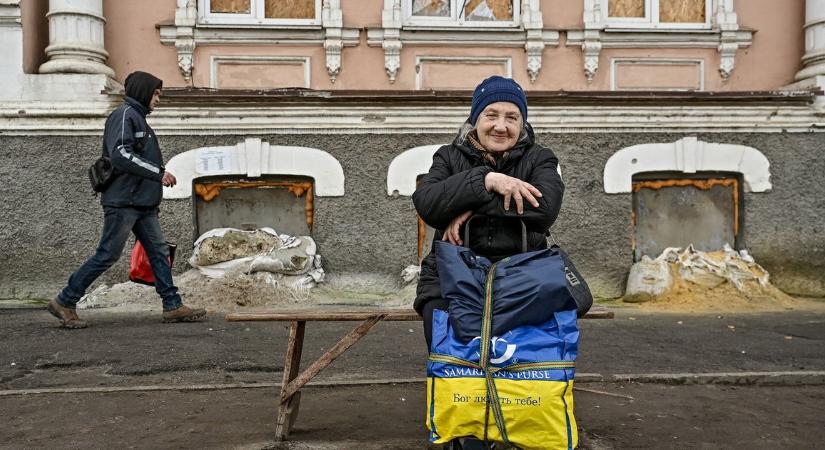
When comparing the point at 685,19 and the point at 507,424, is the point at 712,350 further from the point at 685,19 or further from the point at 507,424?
the point at 685,19

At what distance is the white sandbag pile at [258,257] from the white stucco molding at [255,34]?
1927mm

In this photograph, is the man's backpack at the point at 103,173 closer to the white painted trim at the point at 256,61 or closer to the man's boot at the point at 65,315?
the man's boot at the point at 65,315

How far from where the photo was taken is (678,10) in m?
9.51

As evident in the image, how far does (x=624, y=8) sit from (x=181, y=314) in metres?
5.99

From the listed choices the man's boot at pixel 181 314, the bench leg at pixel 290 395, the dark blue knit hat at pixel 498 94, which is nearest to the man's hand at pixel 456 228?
the dark blue knit hat at pixel 498 94

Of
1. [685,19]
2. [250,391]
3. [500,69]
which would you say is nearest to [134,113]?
[250,391]

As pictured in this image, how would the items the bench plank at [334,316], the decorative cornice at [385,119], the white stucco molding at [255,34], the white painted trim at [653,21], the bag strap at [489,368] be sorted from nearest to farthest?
the bag strap at [489,368], the bench plank at [334,316], the decorative cornice at [385,119], the white stucco molding at [255,34], the white painted trim at [653,21]

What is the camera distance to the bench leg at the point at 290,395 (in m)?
3.82

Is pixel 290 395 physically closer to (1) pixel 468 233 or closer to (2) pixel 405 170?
(1) pixel 468 233

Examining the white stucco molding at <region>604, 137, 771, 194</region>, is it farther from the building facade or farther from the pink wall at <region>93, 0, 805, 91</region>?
the pink wall at <region>93, 0, 805, 91</region>

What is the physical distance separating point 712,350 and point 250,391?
3.37 meters

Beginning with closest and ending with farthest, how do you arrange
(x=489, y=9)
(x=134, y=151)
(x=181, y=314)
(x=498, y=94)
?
1. (x=498, y=94)
2. (x=134, y=151)
3. (x=181, y=314)
4. (x=489, y=9)

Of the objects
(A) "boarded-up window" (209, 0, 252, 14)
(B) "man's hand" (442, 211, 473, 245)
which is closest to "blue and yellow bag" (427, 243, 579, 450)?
(B) "man's hand" (442, 211, 473, 245)

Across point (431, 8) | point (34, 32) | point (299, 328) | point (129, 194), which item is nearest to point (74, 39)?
point (34, 32)
